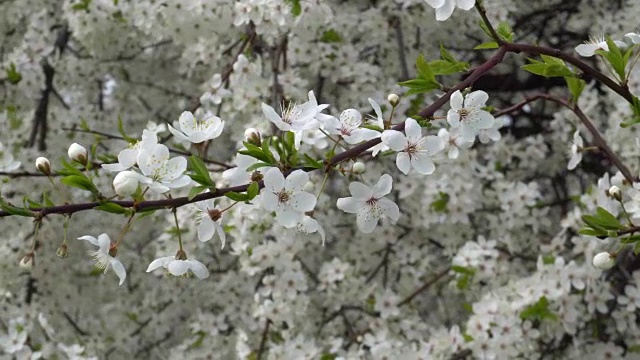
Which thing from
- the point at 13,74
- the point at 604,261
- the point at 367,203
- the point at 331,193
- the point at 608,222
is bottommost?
the point at 331,193

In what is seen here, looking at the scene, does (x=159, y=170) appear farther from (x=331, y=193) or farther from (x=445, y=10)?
(x=331, y=193)

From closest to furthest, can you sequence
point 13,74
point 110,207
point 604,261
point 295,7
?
1. point 110,207
2. point 604,261
3. point 295,7
4. point 13,74

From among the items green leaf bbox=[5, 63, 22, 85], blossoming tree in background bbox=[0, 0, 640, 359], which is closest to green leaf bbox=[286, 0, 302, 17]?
blossoming tree in background bbox=[0, 0, 640, 359]

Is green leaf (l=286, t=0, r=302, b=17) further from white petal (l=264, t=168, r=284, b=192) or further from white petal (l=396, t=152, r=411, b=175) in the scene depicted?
white petal (l=264, t=168, r=284, b=192)

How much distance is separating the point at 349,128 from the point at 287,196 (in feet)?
0.61

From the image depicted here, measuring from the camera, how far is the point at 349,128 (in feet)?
4.91

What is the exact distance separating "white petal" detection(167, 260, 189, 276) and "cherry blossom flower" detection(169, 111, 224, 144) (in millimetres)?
247

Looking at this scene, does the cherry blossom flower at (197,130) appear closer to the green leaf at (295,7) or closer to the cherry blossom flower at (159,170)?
the cherry blossom flower at (159,170)

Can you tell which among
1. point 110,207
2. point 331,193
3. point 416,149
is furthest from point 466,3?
point 331,193

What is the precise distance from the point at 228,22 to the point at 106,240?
208 cm

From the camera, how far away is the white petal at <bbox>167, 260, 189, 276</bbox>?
154 centimetres

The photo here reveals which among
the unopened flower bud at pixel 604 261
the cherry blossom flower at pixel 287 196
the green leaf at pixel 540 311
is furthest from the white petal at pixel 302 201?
the green leaf at pixel 540 311

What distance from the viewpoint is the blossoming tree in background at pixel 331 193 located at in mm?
2881

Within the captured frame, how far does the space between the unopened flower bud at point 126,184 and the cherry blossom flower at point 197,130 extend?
158 mm
